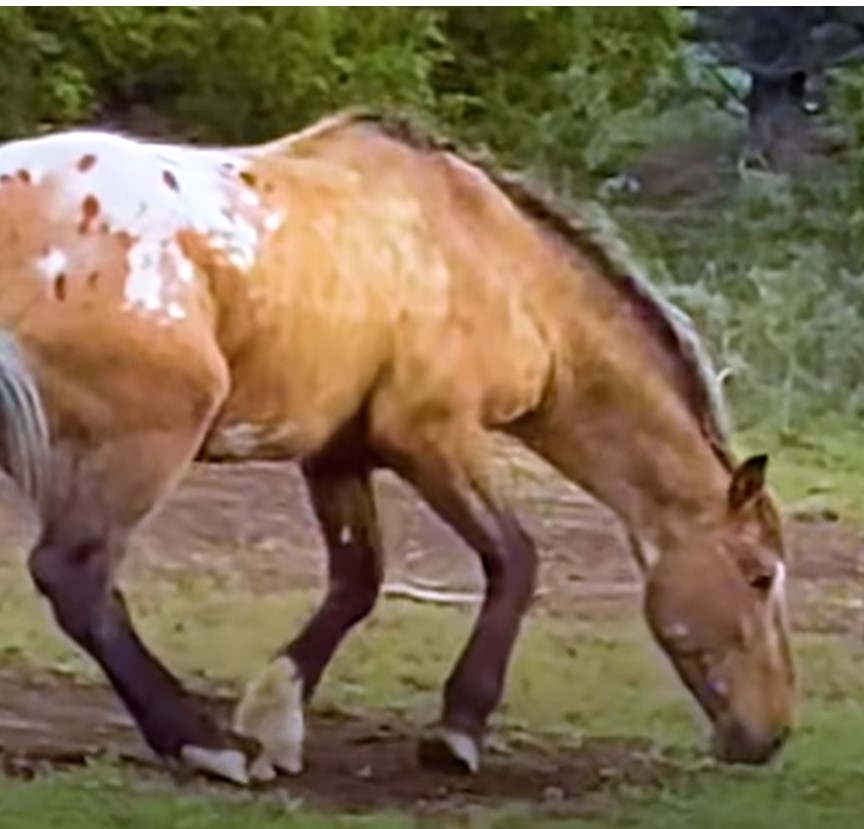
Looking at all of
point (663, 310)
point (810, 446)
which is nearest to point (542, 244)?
point (663, 310)

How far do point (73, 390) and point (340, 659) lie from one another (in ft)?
1.20

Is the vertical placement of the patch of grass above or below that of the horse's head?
above

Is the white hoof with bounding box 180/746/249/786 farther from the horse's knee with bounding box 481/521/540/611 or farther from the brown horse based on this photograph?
the horse's knee with bounding box 481/521/540/611

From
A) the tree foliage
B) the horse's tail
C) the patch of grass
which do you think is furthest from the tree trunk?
the horse's tail

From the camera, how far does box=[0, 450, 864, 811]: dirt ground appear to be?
8.32 feet

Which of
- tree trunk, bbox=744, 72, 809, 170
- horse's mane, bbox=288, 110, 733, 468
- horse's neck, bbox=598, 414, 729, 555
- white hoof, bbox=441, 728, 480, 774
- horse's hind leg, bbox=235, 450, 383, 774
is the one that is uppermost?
tree trunk, bbox=744, 72, 809, 170

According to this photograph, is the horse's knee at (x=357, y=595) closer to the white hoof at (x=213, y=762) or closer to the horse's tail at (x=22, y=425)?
the white hoof at (x=213, y=762)

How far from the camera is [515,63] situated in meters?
2.63

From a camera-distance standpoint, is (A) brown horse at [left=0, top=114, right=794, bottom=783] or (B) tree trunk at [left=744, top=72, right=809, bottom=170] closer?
(A) brown horse at [left=0, top=114, right=794, bottom=783]

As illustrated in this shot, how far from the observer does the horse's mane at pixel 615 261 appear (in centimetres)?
261

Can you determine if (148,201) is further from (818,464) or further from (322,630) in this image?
(818,464)

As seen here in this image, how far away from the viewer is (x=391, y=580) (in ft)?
8.47

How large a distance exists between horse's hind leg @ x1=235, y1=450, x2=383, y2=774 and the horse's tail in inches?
10.4

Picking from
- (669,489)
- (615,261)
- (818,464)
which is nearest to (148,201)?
(615,261)
